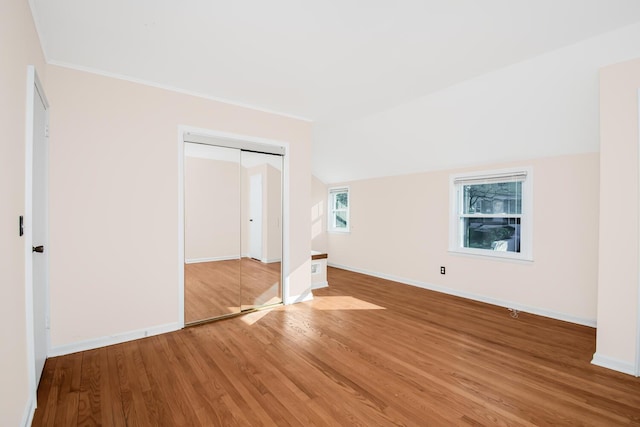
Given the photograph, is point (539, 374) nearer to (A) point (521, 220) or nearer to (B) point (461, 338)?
(B) point (461, 338)

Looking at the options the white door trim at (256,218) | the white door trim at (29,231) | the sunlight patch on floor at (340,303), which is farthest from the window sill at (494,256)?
the white door trim at (29,231)

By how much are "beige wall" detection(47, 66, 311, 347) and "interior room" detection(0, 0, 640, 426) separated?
18 millimetres

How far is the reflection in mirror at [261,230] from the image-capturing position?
372 centimetres

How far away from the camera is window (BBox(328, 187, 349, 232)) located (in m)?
6.65

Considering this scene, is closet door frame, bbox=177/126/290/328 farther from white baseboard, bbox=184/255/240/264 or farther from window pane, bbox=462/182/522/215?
window pane, bbox=462/182/522/215

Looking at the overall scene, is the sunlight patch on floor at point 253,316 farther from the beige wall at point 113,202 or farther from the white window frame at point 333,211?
the white window frame at point 333,211

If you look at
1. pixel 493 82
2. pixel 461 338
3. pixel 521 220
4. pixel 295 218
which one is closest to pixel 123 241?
pixel 295 218

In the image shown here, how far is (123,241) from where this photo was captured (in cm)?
288

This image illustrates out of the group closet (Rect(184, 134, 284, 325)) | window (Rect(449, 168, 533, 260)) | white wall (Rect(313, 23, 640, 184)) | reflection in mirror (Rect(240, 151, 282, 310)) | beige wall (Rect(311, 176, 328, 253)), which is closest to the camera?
white wall (Rect(313, 23, 640, 184))

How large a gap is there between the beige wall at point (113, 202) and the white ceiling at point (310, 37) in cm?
29

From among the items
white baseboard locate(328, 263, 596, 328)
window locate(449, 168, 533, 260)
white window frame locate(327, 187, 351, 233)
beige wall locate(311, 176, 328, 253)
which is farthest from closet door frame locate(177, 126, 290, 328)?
beige wall locate(311, 176, 328, 253)

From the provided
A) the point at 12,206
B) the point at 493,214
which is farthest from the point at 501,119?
the point at 12,206

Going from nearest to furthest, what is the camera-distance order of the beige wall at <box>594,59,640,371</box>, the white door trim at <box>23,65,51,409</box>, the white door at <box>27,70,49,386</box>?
the white door trim at <box>23,65,51,409</box>, the white door at <box>27,70,49,386</box>, the beige wall at <box>594,59,640,371</box>

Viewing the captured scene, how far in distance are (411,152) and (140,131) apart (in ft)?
11.9
